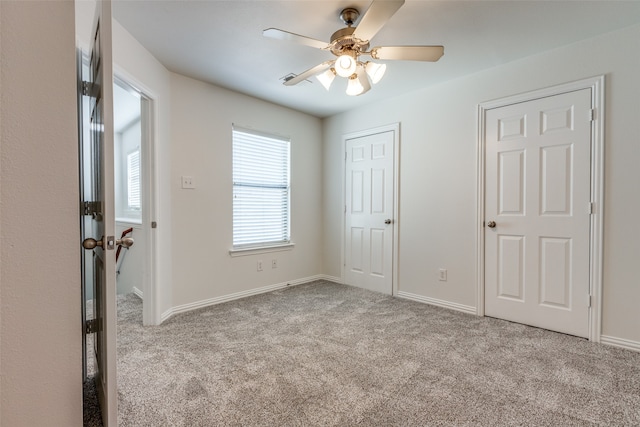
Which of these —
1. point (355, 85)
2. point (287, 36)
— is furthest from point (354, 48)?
point (287, 36)

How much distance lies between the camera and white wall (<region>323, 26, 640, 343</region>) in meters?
2.29

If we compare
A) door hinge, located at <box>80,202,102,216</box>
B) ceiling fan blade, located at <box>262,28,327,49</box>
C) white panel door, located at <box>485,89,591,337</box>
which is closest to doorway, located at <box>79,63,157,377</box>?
door hinge, located at <box>80,202,102,216</box>

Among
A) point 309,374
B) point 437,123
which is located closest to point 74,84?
point 309,374

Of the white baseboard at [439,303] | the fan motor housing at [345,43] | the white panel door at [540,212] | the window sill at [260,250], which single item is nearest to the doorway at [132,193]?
the window sill at [260,250]

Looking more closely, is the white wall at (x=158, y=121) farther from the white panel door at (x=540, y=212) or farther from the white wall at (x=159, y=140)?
the white panel door at (x=540, y=212)

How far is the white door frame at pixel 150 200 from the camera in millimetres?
2701

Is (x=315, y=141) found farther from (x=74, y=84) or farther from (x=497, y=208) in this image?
(x=74, y=84)

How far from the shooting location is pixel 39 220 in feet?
3.18

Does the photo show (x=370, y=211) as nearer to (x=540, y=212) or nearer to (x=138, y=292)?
(x=540, y=212)

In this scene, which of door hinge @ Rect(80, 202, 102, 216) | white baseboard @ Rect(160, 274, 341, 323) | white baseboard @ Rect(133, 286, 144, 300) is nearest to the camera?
door hinge @ Rect(80, 202, 102, 216)

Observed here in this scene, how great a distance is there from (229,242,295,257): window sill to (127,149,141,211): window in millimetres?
1815

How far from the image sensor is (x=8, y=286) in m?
0.90

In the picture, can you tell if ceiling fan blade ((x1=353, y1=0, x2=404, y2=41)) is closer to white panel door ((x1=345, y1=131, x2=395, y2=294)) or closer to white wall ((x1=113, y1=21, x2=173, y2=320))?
white wall ((x1=113, y1=21, x2=173, y2=320))

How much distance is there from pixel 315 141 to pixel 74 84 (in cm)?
358
